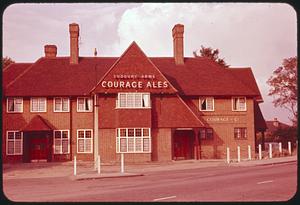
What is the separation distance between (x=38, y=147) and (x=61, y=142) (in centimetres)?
210

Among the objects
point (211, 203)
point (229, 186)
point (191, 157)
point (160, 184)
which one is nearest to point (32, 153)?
point (191, 157)

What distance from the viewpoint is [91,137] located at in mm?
40062

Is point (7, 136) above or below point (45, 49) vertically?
below

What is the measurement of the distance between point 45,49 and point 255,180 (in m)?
31.7

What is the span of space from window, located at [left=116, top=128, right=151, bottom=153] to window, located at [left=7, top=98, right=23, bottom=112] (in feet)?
29.4

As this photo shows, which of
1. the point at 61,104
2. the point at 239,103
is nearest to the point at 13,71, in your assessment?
the point at 61,104

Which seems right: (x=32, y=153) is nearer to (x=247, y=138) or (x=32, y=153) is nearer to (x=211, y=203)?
(x=247, y=138)

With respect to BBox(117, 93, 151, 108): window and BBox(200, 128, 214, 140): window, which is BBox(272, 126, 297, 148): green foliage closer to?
BBox(200, 128, 214, 140): window

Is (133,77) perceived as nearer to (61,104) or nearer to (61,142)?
(61,104)

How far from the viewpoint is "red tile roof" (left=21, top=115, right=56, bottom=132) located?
38250 mm

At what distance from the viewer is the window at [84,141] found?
39812mm

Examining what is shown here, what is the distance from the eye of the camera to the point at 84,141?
4003cm

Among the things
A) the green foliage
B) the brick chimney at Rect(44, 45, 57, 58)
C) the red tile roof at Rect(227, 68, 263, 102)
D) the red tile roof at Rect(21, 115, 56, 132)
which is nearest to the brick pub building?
the red tile roof at Rect(21, 115, 56, 132)

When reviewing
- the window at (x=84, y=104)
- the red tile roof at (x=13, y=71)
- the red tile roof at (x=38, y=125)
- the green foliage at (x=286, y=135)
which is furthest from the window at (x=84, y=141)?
the green foliage at (x=286, y=135)
